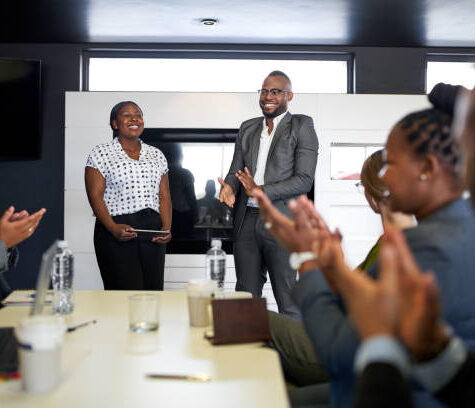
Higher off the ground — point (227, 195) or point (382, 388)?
point (227, 195)

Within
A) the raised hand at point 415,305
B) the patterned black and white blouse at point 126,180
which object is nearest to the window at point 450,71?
the patterned black and white blouse at point 126,180

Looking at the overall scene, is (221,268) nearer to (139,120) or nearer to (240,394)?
(240,394)

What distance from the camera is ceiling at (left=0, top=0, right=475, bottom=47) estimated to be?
4508 mm

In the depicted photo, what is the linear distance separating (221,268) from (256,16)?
304 cm

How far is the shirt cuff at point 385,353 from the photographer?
91 centimetres

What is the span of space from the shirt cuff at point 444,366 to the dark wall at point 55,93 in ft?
16.4

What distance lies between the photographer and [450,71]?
598 cm

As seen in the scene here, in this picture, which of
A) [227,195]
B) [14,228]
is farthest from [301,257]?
[227,195]

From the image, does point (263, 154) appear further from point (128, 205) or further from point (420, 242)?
point (420, 242)

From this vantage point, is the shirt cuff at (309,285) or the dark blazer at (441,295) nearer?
the dark blazer at (441,295)

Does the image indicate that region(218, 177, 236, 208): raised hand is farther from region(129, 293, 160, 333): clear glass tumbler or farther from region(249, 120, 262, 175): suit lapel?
region(129, 293, 160, 333): clear glass tumbler

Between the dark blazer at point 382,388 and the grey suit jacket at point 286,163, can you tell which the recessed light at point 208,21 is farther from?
the dark blazer at point 382,388

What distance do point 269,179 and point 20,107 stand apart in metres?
2.96

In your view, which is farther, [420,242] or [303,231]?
[303,231]
